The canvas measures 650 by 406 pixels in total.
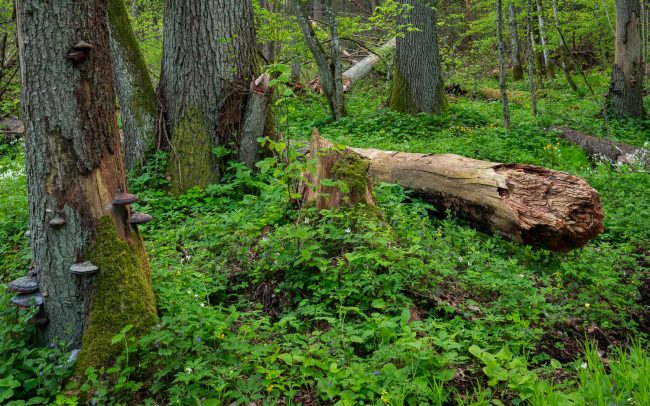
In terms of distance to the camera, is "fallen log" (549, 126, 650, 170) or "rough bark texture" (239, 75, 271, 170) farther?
"fallen log" (549, 126, 650, 170)

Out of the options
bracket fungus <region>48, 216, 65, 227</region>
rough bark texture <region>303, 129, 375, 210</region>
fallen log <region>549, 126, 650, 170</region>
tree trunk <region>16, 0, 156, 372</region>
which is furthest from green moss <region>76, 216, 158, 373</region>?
fallen log <region>549, 126, 650, 170</region>

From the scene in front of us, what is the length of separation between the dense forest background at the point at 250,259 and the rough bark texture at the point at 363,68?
9304 millimetres

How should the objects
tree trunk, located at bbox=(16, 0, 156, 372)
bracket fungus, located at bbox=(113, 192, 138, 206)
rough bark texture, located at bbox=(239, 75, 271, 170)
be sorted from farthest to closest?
rough bark texture, located at bbox=(239, 75, 271, 170) → bracket fungus, located at bbox=(113, 192, 138, 206) → tree trunk, located at bbox=(16, 0, 156, 372)

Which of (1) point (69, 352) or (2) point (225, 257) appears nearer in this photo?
(1) point (69, 352)

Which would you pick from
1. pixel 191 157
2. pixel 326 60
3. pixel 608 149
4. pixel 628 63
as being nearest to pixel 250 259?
pixel 191 157

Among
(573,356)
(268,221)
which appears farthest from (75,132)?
(573,356)

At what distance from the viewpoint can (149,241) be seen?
5379 millimetres

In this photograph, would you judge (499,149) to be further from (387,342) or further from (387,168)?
(387,342)

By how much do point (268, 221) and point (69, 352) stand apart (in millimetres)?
2332

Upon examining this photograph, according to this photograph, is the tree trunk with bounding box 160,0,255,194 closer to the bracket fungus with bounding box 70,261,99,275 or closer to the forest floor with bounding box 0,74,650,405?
the forest floor with bounding box 0,74,650,405

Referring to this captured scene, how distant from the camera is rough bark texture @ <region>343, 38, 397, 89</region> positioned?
52.7 ft

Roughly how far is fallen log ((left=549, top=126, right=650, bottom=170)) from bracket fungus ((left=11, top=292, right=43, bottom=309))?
7997 millimetres

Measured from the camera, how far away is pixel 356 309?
358 centimetres

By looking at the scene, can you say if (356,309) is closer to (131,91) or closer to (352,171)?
(352,171)
